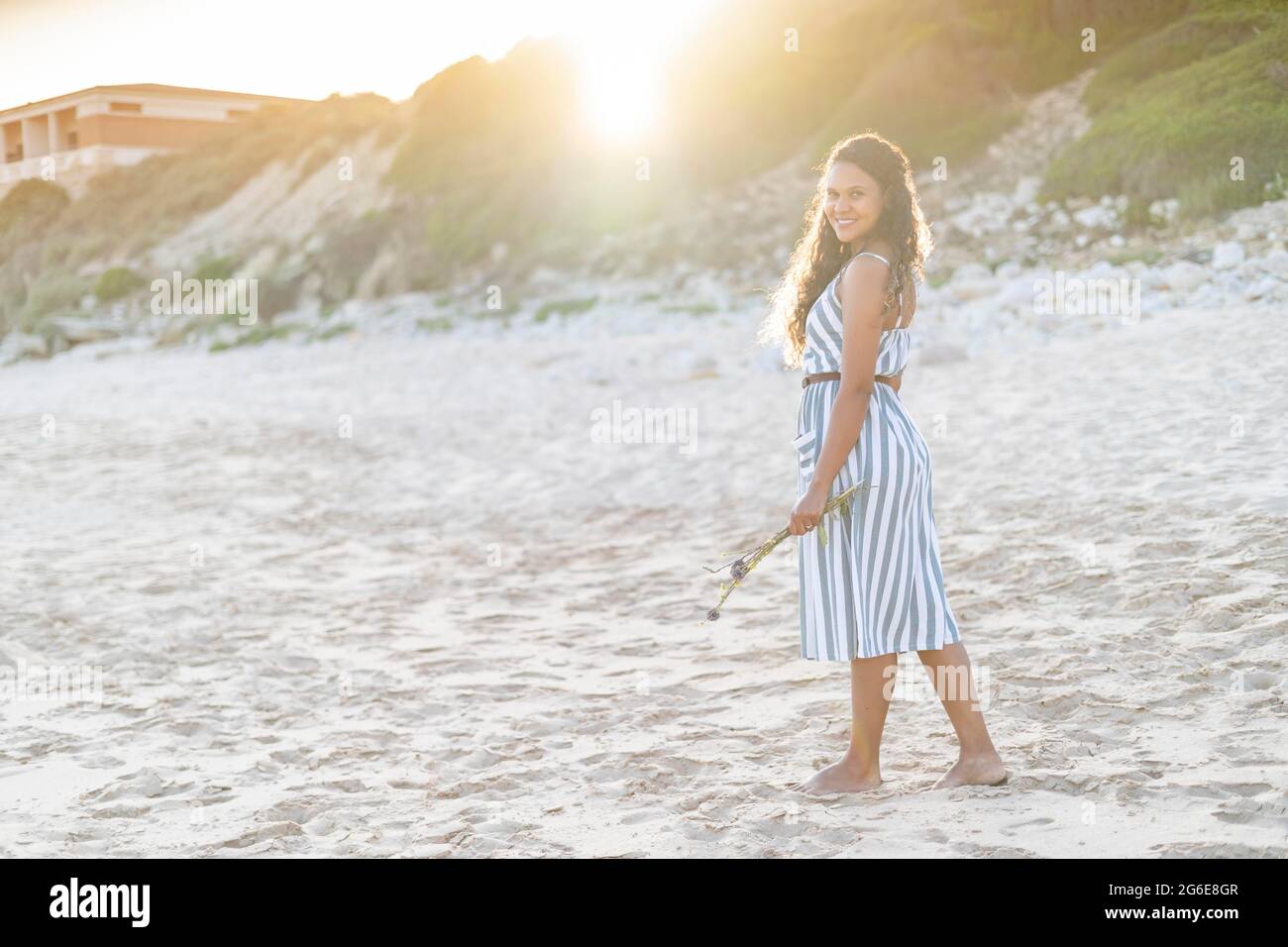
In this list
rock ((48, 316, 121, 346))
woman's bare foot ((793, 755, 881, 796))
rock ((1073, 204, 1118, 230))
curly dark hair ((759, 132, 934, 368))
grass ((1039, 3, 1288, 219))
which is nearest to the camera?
curly dark hair ((759, 132, 934, 368))

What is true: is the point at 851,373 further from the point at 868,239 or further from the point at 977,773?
the point at 977,773

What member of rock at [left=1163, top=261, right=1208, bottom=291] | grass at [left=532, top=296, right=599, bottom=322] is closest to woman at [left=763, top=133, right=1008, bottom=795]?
rock at [left=1163, top=261, right=1208, bottom=291]

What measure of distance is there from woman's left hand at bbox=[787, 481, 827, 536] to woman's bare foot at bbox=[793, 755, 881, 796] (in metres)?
0.67

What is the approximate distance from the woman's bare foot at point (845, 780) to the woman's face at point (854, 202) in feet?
4.44

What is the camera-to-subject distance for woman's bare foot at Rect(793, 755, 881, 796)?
3418 mm

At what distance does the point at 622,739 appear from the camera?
13.7ft

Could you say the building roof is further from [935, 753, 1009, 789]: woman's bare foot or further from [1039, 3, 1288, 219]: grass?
[1039, 3, 1288, 219]: grass

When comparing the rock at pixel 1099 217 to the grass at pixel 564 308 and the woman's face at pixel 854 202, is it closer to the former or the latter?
the grass at pixel 564 308

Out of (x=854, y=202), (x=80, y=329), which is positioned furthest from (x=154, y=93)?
(x=854, y=202)

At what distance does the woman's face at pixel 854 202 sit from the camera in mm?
3281

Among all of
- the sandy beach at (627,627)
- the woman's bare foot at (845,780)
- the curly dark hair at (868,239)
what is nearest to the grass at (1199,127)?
the sandy beach at (627,627)

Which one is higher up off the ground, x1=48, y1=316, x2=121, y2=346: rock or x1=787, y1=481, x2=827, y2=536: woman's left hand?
x1=48, y1=316, x2=121, y2=346: rock
